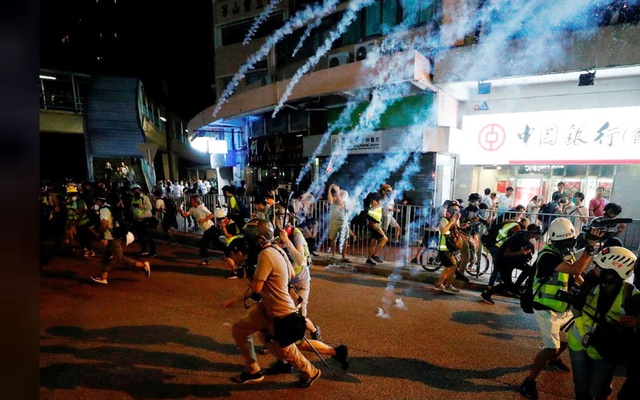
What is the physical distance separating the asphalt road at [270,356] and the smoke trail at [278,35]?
11.4 metres

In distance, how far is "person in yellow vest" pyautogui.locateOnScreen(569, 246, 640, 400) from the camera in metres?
2.85

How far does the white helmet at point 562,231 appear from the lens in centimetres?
370

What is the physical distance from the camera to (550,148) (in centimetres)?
948

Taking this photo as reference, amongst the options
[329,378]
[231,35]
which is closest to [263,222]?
[329,378]

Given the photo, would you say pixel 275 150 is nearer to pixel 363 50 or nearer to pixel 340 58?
pixel 340 58

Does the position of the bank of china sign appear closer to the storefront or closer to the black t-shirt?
the storefront

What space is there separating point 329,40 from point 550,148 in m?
9.58

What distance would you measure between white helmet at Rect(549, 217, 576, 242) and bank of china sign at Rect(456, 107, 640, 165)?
700 centimetres

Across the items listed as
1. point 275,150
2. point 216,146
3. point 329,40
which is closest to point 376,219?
point 275,150

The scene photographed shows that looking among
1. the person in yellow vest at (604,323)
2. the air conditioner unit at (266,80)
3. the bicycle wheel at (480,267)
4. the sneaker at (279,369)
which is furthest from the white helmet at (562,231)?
the air conditioner unit at (266,80)

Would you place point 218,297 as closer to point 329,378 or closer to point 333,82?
point 329,378

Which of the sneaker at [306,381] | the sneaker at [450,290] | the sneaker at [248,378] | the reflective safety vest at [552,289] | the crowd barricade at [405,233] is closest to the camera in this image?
the reflective safety vest at [552,289]

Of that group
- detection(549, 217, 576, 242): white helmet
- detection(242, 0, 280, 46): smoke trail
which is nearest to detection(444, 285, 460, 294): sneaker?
detection(549, 217, 576, 242): white helmet

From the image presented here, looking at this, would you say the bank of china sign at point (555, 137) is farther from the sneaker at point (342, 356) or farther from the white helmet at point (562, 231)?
the sneaker at point (342, 356)
